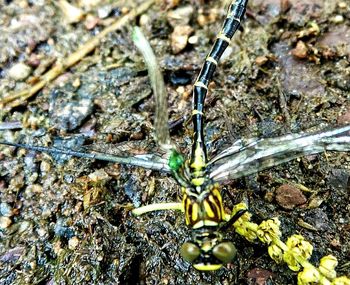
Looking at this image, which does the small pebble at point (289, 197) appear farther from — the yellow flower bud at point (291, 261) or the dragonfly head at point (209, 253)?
the dragonfly head at point (209, 253)

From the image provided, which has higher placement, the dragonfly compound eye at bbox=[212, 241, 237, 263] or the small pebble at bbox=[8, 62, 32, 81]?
the small pebble at bbox=[8, 62, 32, 81]

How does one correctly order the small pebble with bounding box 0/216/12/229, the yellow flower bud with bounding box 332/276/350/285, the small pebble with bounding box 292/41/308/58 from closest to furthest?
1. the yellow flower bud with bounding box 332/276/350/285
2. the small pebble with bounding box 0/216/12/229
3. the small pebble with bounding box 292/41/308/58

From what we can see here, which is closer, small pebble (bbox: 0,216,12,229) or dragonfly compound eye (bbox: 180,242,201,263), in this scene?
dragonfly compound eye (bbox: 180,242,201,263)

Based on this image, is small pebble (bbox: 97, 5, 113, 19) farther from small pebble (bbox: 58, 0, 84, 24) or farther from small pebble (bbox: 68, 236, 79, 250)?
small pebble (bbox: 68, 236, 79, 250)

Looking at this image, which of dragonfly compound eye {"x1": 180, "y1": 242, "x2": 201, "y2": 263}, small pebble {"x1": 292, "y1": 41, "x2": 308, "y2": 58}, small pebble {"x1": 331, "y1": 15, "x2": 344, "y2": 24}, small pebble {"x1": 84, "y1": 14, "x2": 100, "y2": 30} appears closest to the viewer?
dragonfly compound eye {"x1": 180, "y1": 242, "x2": 201, "y2": 263}

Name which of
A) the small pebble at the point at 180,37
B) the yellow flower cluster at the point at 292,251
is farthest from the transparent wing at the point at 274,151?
the small pebble at the point at 180,37

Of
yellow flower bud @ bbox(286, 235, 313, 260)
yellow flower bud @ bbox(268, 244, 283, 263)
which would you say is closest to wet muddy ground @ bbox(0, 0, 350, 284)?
yellow flower bud @ bbox(268, 244, 283, 263)

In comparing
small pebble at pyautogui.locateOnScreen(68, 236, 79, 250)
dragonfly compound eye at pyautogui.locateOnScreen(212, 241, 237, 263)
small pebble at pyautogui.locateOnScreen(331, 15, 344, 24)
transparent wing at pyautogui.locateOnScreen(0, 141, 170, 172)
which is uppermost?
small pebble at pyautogui.locateOnScreen(331, 15, 344, 24)

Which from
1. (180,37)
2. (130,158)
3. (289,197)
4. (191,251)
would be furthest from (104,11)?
(191,251)
